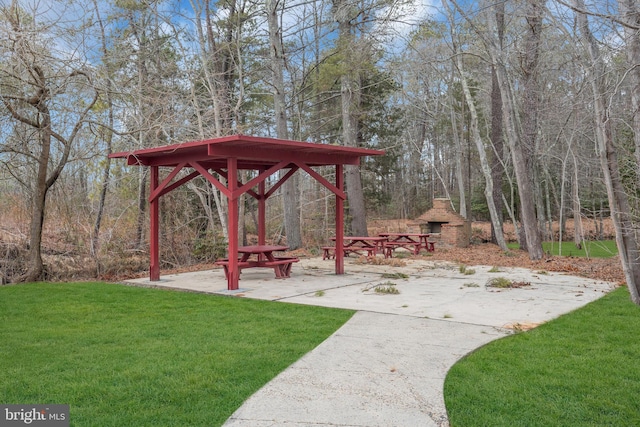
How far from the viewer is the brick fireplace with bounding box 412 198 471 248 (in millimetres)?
17141

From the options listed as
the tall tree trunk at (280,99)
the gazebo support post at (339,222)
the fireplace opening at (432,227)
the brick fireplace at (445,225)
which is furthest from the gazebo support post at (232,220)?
the fireplace opening at (432,227)

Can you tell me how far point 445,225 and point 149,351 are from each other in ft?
45.2

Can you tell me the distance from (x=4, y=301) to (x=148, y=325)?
3064mm

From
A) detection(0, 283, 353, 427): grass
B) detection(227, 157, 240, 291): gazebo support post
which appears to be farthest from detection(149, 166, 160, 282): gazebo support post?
detection(227, 157, 240, 291): gazebo support post

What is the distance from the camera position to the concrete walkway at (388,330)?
11.1ft

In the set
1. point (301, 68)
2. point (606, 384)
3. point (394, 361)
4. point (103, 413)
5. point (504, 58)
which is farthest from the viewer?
point (301, 68)

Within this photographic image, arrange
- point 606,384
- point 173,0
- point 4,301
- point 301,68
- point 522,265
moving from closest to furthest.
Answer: point 606,384
point 4,301
point 522,265
point 173,0
point 301,68

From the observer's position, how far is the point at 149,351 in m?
4.73

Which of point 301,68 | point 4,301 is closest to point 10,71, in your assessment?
Result: point 4,301

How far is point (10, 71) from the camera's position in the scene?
864 centimetres

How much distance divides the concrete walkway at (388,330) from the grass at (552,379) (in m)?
0.18

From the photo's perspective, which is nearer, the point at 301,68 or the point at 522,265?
the point at 522,265

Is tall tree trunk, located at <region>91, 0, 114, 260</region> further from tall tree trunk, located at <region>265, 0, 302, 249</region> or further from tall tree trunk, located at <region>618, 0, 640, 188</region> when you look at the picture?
tall tree trunk, located at <region>618, 0, 640, 188</region>

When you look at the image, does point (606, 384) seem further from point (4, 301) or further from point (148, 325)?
point (4, 301)
